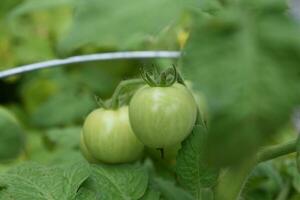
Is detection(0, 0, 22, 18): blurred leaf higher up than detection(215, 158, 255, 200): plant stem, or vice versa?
detection(215, 158, 255, 200): plant stem

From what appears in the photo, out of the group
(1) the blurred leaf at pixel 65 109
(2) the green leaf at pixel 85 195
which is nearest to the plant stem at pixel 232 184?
(2) the green leaf at pixel 85 195

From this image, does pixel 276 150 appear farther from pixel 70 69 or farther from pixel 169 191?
pixel 70 69

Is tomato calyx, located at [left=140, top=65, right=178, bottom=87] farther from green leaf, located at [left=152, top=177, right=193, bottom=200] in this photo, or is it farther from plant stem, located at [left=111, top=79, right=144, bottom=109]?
green leaf, located at [left=152, top=177, right=193, bottom=200]

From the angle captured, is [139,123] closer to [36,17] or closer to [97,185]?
[97,185]

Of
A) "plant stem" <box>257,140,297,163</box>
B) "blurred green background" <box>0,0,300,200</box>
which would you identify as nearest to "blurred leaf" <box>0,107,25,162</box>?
"blurred green background" <box>0,0,300,200</box>

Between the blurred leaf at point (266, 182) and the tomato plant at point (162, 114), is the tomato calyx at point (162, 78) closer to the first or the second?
the tomato plant at point (162, 114)

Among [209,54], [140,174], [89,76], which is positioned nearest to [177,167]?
[140,174]

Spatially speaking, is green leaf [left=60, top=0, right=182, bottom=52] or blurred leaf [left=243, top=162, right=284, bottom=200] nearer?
green leaf [left=60, top=0, right=182, bottom=52]
